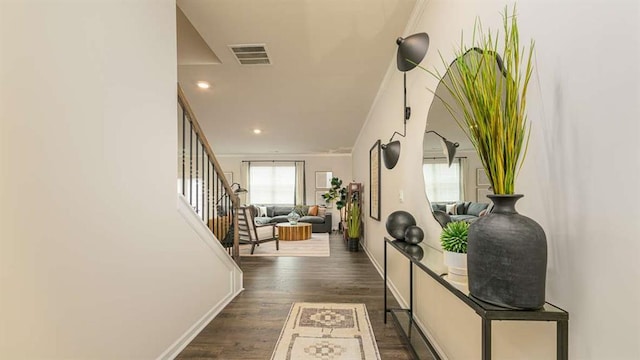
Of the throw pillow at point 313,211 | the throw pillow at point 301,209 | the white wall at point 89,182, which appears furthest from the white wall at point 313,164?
the white wall at point 89,182


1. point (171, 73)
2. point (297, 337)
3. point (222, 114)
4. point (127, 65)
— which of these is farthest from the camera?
point (222, 114)

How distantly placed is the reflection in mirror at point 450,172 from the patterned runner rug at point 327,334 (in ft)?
3.58

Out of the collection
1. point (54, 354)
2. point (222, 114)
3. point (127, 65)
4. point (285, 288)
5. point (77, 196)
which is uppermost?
point (222, 114)

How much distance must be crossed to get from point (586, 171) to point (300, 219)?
7.57 meters

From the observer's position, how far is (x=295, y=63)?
2971 mm

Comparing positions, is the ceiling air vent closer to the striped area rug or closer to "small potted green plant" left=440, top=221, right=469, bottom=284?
"small potted green plant" left=440, top=221, right=469, bottom=284

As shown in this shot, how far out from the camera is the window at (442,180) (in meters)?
1.51

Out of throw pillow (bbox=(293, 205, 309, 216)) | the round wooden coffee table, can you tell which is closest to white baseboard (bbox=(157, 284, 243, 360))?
the round wooden coffee table

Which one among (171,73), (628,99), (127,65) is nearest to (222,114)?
(171,73)

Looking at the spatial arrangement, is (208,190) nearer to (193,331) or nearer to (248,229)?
(193,331)

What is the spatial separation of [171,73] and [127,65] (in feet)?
1.44

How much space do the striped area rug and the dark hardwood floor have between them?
16.0 inches

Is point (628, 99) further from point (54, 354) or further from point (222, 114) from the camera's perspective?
point (222, 114)

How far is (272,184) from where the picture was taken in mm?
9422
